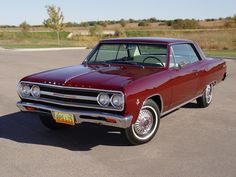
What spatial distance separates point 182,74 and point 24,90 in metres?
2.56

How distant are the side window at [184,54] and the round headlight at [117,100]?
6.18 feet

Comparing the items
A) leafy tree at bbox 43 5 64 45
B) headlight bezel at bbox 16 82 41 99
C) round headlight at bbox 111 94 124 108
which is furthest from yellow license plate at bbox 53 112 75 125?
leafy tree at bbox 43 5 64 45

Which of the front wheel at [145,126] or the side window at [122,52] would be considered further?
the side window at [122,52]

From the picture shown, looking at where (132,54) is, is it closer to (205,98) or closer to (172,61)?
(172,61)

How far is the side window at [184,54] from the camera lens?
21.2 ft

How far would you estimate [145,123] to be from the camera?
215 inches

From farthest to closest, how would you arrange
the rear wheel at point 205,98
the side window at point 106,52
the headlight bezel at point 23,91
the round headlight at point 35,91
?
the rear wheel at point 205,98, the side window at point 106,52, the headlight bezel at point 23,91, the round headlight at point 35,91

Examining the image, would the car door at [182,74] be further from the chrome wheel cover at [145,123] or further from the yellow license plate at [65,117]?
the yellow license plate at [65,117]

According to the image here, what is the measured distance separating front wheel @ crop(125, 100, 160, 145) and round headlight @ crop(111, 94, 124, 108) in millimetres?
466

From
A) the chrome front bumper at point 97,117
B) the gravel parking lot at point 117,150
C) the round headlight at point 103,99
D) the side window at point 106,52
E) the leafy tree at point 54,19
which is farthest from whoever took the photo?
the leafy tree at point 54,19

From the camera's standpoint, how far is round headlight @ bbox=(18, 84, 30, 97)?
18.3ft

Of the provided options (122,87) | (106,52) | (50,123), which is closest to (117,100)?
→ (122,87)

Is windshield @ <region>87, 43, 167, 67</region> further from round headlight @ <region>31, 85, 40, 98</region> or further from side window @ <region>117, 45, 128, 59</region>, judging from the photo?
round headlight @ <region>31, 85, 40, 98</region>

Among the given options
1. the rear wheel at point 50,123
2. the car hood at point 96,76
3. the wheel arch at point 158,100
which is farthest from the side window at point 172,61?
the rear wheel at point 50,123
